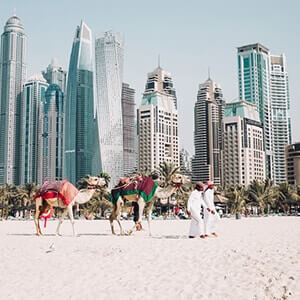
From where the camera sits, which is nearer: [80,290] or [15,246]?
[80,290]

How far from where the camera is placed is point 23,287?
911 centimetres

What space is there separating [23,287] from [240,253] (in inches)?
182

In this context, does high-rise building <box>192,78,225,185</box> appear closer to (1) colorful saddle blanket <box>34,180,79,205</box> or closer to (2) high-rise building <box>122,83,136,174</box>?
(2) high-rise building <box>122,83,136,174</box>

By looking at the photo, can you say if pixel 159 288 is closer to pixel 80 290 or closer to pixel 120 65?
pixel 80 290

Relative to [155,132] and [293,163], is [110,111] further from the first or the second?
[293,163]

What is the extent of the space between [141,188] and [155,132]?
132 metres

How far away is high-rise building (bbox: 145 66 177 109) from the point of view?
571 ft

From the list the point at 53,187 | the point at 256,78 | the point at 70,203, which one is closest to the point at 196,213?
the point at 70,203

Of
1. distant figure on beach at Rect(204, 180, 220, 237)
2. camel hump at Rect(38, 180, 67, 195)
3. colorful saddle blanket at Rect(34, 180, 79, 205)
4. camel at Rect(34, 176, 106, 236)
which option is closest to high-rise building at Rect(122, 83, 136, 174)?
camel at Rect(34, 176, 106, 236)

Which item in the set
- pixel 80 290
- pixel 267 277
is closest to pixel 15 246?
pixel 80 290

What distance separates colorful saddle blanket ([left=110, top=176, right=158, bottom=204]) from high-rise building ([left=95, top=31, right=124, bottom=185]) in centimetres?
15430

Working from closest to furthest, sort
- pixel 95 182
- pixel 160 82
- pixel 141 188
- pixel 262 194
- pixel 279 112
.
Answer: pixel 141 188, pixel 95 182, pixel 262 194, pixel 160 82, pixel 279 112

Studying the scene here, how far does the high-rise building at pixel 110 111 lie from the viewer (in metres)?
173

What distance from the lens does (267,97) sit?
185m
